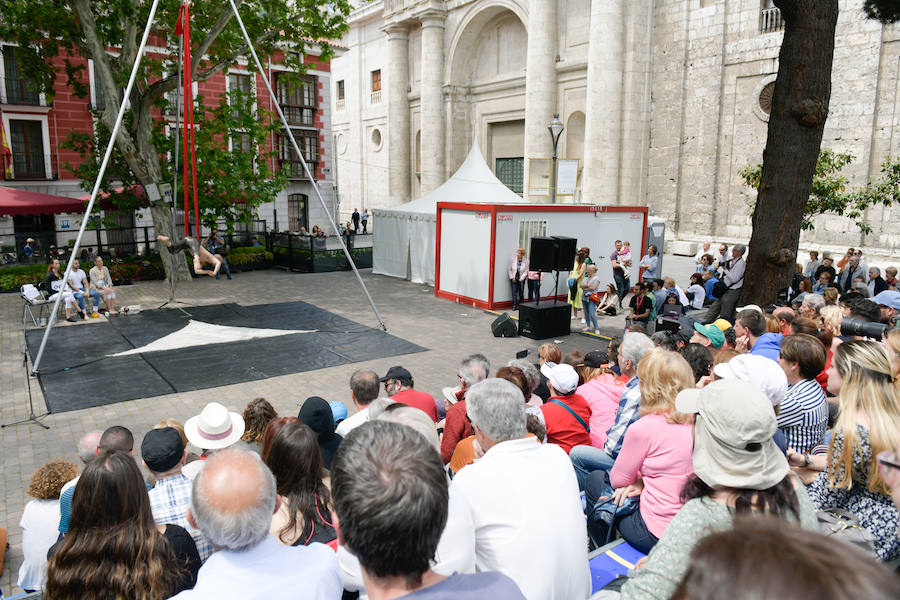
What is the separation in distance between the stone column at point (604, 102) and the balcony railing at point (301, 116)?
16.4 metres

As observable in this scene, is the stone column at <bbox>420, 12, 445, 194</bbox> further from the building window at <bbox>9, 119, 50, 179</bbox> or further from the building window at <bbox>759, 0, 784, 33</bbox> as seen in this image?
the building window at <bbox>9, 119, 50, 179</bbox>

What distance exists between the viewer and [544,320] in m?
12.3

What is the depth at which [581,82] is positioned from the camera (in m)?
26.1

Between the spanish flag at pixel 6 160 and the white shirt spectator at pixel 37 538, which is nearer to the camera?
the white shirt spectator at pixel 37 538

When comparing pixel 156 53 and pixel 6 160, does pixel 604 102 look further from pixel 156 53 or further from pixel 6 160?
pixel 6 160

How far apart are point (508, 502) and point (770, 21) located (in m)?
24.0

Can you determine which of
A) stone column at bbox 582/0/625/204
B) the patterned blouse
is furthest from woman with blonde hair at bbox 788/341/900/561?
stone column at bbox 582/0/625/204

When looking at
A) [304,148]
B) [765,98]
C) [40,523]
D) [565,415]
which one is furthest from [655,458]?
[304,148]

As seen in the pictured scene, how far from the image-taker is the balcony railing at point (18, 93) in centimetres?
2377

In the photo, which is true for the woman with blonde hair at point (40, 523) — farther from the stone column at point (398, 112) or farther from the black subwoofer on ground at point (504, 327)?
the stone column at point (398, 112)

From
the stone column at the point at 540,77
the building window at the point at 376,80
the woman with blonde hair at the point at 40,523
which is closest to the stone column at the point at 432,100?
the stone column at the point at 540,77

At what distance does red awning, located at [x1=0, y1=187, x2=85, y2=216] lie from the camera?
18.2 meters

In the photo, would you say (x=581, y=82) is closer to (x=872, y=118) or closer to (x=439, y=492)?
(x=872, y=118)

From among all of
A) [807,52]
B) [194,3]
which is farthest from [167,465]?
[194,3]
